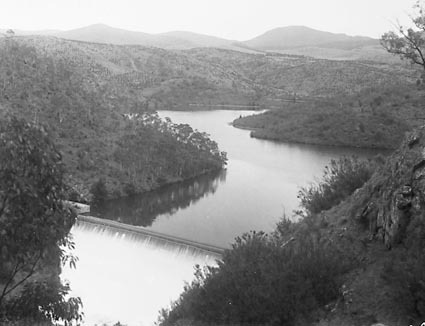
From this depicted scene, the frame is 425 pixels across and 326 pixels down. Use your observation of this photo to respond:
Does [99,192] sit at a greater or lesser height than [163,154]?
lesser

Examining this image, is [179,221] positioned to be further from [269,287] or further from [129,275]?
[269,287]

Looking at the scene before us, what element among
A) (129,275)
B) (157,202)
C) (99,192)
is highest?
(129,275)

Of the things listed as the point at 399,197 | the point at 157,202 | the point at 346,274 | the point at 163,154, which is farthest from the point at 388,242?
the point at 163,154

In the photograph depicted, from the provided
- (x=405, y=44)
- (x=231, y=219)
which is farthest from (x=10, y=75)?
(x=405, y=44)

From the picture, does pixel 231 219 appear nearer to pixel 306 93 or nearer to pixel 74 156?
pixel 74 156

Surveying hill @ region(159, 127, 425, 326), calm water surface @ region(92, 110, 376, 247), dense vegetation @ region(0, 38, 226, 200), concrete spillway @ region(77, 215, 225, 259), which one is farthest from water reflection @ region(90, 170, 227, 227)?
hill @ region(159, 127, 425, 326)

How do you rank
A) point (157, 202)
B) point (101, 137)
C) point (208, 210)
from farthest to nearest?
point (101, 137) → point (157, 202) → point (208, 210)

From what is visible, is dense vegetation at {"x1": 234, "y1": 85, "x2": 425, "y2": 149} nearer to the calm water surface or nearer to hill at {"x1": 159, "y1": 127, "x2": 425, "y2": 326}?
the calm water surface

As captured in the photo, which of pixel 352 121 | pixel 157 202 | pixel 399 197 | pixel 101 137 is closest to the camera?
pixel 399 197

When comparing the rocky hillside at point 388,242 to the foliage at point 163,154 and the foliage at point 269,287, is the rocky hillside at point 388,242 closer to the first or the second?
the foliage at point 269,287
